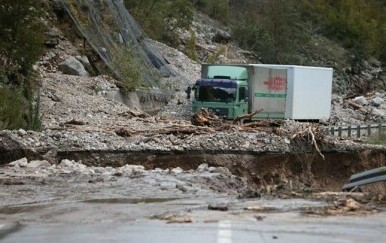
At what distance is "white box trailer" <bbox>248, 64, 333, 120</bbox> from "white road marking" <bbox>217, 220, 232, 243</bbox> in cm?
3312

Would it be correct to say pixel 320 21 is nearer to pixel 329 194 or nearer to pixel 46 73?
pixel 46 73

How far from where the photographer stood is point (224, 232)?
36.9ft

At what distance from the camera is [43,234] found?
37.9 ft

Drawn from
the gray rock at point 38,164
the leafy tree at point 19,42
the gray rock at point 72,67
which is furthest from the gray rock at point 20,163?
the gray rock at point 72,67

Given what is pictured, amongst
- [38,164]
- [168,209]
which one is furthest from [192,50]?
[168,209]

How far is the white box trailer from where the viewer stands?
46.0 m

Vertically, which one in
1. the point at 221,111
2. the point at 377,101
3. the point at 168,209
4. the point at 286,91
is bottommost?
the point at 168,209

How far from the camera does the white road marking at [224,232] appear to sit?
1055 cm

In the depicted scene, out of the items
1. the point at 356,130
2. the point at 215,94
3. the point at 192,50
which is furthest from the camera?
the point at 192,50

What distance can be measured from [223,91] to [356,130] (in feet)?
22.6

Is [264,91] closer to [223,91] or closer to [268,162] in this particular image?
[223,91]

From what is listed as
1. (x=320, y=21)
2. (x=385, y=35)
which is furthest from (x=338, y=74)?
(x=320, y=21)

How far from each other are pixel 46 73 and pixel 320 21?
2751 inches

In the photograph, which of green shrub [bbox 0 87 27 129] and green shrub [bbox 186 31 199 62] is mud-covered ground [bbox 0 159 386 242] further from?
green shrub [bbox 186 31 199 62]
